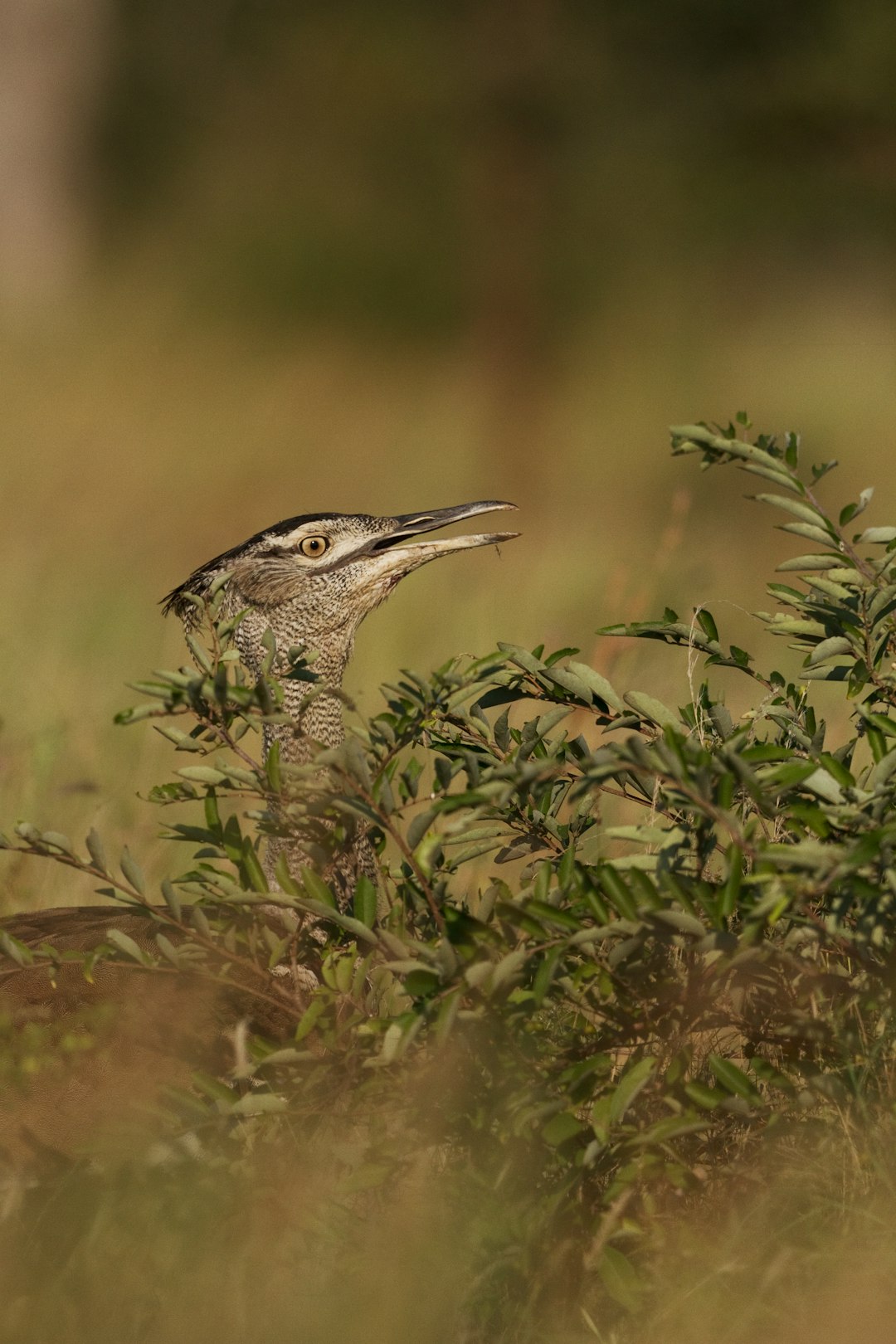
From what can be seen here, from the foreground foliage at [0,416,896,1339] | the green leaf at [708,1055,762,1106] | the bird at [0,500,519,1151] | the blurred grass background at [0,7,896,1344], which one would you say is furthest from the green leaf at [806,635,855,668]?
the blurred grass background at [0,7,896,1344]

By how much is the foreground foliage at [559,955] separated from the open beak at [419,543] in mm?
651

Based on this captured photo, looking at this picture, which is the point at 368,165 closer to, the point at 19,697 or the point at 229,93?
the point at 229,93

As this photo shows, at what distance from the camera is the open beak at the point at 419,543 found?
9.62ft

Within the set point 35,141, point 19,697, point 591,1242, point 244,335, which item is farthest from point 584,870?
point 35,141

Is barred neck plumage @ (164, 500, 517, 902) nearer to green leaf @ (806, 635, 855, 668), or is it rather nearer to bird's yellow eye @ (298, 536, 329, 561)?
bird's yellow eye @ (298, 536, 329, 561)

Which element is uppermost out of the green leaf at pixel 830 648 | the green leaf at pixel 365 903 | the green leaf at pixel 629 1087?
the green leaf at pixel 830 648

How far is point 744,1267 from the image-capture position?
6.26ft

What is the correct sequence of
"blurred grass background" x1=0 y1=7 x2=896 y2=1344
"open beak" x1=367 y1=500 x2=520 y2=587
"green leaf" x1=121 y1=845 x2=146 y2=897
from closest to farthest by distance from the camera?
"green leaf" x1=121 y1=845 x2=146 y2=897, "open beak" x1=367 y1=500 x2=520 y2=587, "blurred grass background" x1=0 y1=7 x2=896 y2=1344

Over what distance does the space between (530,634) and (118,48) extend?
9.30 meters

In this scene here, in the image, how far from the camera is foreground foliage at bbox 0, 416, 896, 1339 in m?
1.89

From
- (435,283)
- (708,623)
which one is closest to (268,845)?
(708,623)

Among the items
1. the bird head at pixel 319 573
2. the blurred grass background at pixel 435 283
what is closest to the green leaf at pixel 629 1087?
the bird head at pixel 319 573

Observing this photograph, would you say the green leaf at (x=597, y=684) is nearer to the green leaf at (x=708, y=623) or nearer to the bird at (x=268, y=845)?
the green leaf at (x=708, y=623)

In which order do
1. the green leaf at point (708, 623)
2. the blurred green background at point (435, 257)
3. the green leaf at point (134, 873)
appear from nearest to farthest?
the green leaf at point (134, 873) < the green leaf at point (708, 623) < the blurred green background at point (435, 257)
